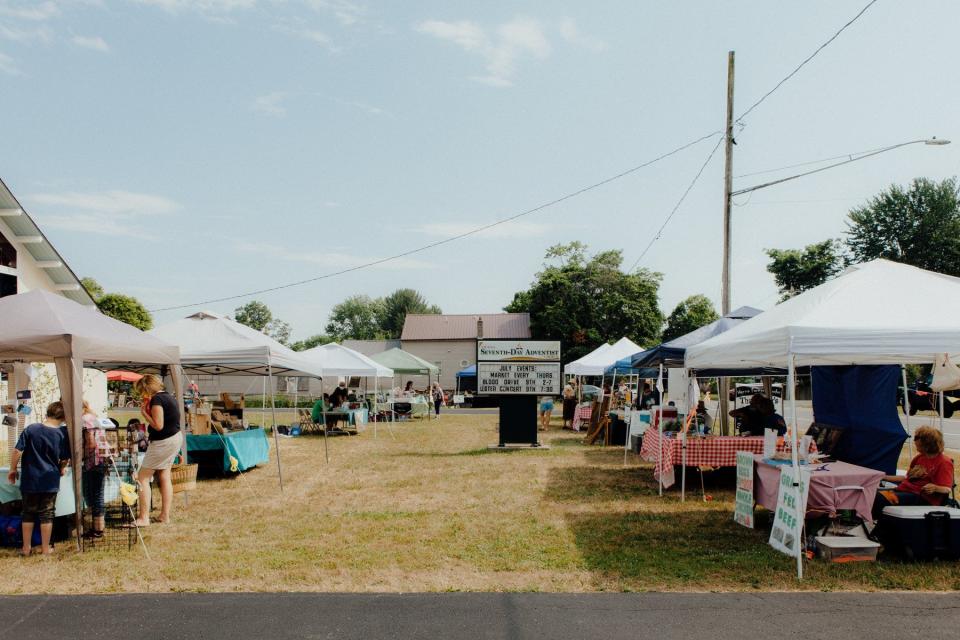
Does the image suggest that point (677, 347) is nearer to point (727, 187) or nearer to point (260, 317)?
point (727, 187)

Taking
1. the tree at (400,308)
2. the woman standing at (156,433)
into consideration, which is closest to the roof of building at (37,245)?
the woman standing at (156,433)

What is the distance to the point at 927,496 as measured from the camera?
723cm

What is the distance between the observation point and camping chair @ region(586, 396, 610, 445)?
18.4 meters

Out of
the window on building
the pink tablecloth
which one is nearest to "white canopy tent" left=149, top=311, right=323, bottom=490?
the pink tablecloth

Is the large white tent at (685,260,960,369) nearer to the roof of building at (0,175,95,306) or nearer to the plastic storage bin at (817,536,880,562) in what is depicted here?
the plastic storage bin at (817,536,880,562)

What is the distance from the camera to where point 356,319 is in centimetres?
10950

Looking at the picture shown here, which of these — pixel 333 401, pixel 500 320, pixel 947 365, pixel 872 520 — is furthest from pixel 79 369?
pixel 500 320

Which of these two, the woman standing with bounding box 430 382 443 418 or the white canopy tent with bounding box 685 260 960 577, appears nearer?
the white canopy tent with bounding box 685 260 960 577

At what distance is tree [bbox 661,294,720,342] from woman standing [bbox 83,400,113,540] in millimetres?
→ 56897

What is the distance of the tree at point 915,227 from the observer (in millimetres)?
41312

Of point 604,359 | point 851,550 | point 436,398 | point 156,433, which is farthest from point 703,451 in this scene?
point 436,398

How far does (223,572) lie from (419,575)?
1746 millimetres

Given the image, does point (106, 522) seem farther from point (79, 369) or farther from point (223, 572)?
point (223, 572)

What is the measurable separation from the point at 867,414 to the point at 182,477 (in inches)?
375
